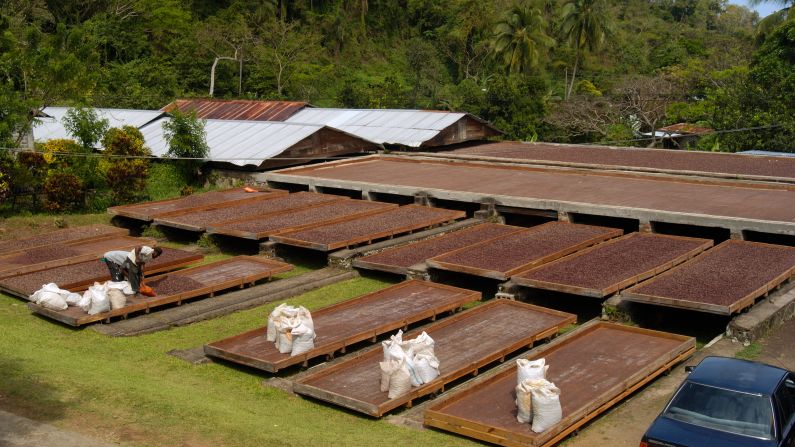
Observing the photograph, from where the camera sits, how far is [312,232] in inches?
780

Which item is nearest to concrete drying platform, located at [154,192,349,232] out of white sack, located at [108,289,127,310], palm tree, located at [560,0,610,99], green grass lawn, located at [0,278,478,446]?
white sack, located at [108,289,127,310]

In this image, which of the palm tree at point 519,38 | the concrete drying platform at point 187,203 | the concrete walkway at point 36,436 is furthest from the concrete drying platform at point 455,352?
the palm tree at point 519,38

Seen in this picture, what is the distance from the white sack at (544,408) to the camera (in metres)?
10.1

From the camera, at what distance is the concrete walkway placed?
9281 mm

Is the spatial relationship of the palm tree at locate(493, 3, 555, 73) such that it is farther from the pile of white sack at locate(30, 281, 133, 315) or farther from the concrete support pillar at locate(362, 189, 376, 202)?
the pile of white sack at locate(30, 281, 133, 315)

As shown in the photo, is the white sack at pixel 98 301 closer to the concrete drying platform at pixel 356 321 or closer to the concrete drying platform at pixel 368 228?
the concrete drying platform at pixel 356 321

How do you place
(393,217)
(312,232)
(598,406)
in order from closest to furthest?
(598,406) < (312,232) < (393,217)

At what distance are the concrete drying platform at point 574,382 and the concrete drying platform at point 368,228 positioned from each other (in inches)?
266

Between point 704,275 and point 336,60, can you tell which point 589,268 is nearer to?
point 704,275

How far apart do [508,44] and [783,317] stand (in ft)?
121

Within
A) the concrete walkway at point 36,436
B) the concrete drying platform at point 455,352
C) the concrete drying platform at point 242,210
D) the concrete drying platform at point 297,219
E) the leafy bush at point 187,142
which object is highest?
the leafy bush at point 187,142

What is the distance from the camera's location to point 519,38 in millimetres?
48750

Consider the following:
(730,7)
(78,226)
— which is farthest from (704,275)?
(730,7)

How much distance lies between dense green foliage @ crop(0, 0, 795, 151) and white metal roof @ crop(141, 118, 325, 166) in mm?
2980
